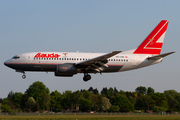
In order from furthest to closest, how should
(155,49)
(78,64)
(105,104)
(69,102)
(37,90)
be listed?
(37,90), (69,102), (105,104), (155,49), (78,64)

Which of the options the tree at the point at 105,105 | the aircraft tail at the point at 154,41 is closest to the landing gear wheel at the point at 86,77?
the aircraft tail at the point at 154,41

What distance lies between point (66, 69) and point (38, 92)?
268 feet

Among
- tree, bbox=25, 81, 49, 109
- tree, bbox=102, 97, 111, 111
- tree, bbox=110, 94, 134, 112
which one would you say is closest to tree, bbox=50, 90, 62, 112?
tree, bbox=25, 81, 49, 109

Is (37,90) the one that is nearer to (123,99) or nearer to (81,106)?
(81,106)

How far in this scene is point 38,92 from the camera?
120438 millimetres

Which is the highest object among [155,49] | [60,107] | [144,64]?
[155,49]

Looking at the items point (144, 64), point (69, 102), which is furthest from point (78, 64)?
point (69, 102)

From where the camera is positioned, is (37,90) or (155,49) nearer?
(155,49)

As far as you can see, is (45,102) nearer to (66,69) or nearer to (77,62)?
(77,62)

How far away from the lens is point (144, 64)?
46.8m

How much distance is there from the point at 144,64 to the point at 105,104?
5114 cm

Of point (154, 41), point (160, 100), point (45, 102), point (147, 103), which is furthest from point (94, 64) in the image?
point (45, 102)

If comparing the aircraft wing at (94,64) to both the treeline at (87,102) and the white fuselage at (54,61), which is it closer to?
the white fuselage at (54,61)

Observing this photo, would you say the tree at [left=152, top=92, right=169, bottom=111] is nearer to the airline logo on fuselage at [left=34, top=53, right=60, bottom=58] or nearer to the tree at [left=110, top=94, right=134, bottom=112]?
the tree at [left=110, top=94, right=134, bottom=112]
